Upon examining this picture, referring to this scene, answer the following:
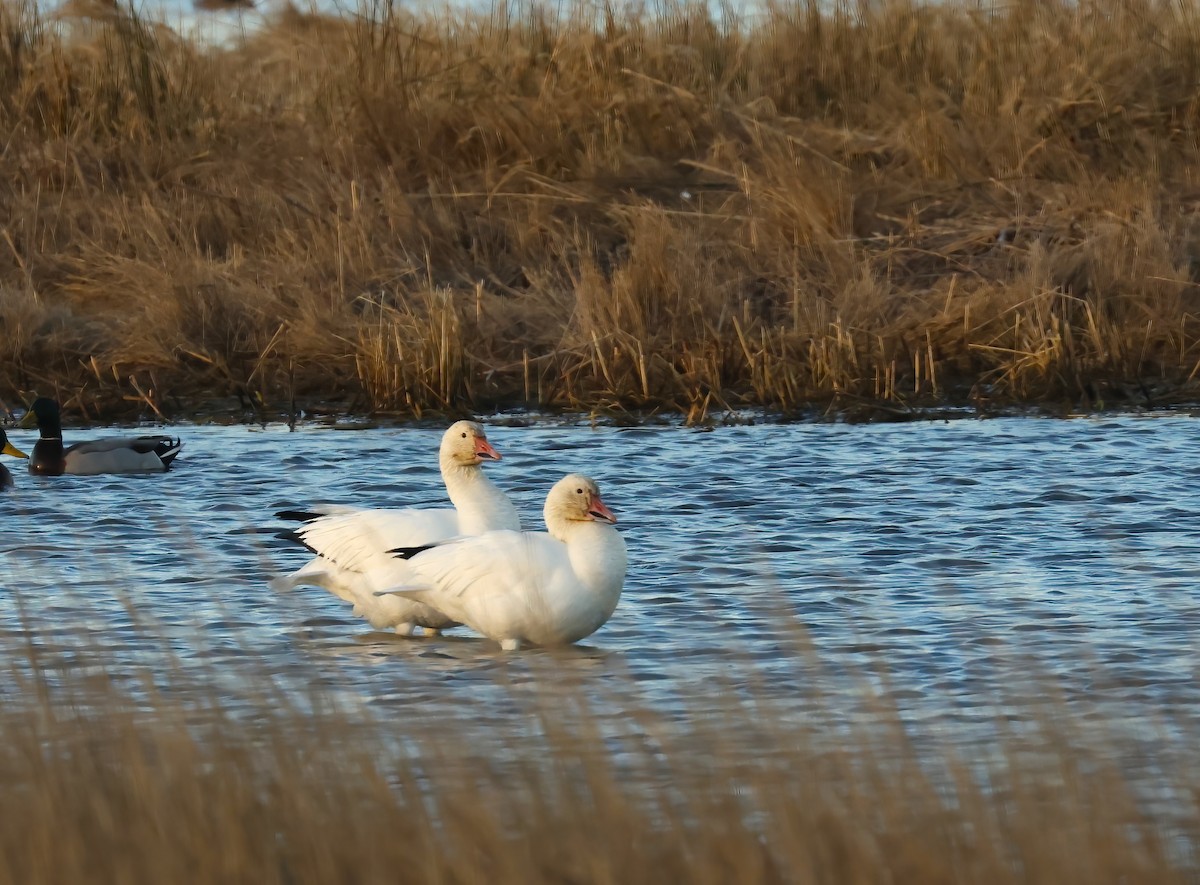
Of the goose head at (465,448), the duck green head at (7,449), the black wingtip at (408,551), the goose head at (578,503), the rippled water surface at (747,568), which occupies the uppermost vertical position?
the goose head at (465,448)

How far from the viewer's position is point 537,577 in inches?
252

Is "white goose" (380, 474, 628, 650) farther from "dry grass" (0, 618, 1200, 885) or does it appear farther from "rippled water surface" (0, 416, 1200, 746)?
"dry grass" (0, 618, 1200, 885)

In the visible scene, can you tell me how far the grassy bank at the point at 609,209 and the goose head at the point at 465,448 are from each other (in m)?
3.95

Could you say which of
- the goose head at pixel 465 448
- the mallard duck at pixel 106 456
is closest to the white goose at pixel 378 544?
the goose head at pixel 465 448

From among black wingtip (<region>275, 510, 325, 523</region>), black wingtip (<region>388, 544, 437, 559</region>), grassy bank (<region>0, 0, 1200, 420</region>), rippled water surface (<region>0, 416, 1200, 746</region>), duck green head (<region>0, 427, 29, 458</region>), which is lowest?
rippled water surface (<region>0, 416, 1200, 746</region>)

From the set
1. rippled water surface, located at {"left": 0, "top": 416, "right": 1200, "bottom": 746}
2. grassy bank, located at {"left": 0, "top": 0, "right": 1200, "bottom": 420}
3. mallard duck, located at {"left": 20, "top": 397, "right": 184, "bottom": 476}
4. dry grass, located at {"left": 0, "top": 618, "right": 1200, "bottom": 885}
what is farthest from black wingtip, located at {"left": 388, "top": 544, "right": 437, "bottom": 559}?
grassy bank, located at {"left": 0, "top": 0, "right": 1200, "bottom": 420}

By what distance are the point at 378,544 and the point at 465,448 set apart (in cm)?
90

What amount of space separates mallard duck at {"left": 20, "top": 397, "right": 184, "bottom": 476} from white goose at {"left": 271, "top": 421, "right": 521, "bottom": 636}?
10.5ft

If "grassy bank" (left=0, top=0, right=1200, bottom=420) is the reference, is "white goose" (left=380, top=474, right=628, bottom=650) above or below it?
below

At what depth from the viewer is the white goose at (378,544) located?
22.5 ft

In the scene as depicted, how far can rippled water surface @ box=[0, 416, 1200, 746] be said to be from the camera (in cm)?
588

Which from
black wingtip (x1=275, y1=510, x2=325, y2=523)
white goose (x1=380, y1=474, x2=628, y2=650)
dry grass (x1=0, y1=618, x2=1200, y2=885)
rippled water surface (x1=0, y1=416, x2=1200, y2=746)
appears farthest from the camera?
black wingtip (x1=275, y1=510, x2=325, y2=523)

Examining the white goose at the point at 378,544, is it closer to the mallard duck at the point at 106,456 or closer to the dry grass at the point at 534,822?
the dry grass at the point at 534,822

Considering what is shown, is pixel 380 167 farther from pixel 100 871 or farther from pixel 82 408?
pixel 100 871
